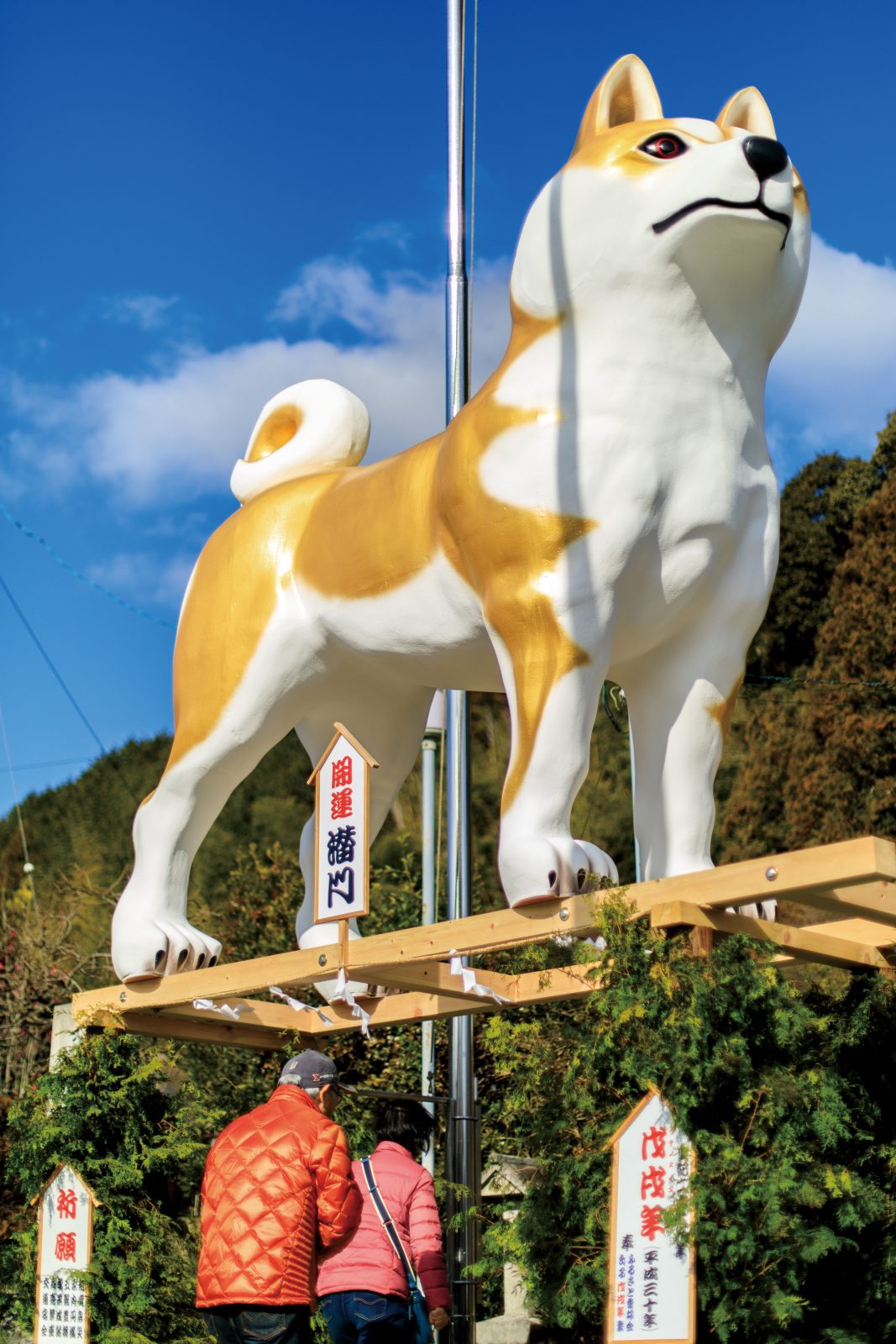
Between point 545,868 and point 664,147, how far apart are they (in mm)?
1999

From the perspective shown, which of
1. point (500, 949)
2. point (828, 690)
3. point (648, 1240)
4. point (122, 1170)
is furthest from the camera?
point (828, 690)

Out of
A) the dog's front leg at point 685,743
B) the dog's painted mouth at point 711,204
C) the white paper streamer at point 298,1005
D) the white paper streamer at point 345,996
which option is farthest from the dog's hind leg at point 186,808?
the dog's painted mouth at point 711,204

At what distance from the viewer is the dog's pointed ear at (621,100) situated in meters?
4.77

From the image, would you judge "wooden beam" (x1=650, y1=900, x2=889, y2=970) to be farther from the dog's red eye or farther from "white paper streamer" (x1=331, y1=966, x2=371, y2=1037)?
the dog's red eye

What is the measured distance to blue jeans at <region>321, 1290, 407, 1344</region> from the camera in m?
4.46

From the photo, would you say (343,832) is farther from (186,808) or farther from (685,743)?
(685,743)

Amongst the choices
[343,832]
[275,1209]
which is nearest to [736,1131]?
[275,1209]

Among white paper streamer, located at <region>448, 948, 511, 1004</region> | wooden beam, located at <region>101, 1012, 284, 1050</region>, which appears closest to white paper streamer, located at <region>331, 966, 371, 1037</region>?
white paper streamer, located at <region>448, 948, 511, 1004</region>

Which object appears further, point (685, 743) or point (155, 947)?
point (155, 947)

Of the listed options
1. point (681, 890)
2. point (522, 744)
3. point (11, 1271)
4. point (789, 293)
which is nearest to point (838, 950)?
point (681, 890)

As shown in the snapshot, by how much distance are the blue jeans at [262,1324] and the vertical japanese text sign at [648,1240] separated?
793 mm

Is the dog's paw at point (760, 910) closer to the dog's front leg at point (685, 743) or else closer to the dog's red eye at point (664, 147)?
the dog's front leg at point (685, 743)

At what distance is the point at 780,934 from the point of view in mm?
4195

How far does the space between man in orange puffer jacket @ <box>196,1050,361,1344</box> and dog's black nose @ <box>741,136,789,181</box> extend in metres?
2.75
